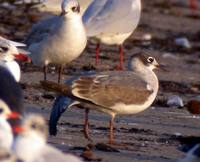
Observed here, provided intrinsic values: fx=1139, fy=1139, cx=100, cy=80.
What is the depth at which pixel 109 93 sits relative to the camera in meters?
10.8

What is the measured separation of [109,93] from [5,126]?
2729mm

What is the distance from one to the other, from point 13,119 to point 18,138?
0.84 metres

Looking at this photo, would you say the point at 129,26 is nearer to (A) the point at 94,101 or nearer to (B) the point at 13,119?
(A) the point at 94,101

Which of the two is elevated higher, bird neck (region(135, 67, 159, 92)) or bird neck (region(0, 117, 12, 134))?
bird neck (region(0, 117, 12, 134))

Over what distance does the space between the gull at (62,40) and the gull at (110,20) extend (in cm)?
159

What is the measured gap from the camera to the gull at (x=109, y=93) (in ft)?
34.7

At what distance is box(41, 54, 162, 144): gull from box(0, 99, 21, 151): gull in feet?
6.23

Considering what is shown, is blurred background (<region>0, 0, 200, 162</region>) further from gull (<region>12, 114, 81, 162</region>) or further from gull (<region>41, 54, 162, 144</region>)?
gull (<region>12, 114, 81, 162</region>)

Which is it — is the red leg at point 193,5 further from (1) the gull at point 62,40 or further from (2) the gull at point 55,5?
(1) the gull at point 62,40

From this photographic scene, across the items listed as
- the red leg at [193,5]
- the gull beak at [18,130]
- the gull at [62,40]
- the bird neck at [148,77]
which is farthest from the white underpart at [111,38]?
the red leg at [193,5]

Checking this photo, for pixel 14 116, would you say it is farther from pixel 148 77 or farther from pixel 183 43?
pixel 183 43

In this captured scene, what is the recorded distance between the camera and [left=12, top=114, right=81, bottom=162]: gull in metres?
7.65

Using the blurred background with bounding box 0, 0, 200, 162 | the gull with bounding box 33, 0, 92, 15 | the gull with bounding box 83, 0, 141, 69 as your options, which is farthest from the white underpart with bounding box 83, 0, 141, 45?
the gull with bounding box 33, 0, 92, 15

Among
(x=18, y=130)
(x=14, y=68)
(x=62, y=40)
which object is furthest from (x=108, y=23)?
(x=18, y=130)
